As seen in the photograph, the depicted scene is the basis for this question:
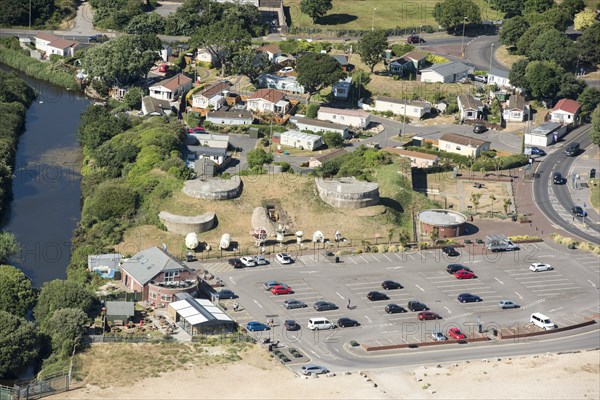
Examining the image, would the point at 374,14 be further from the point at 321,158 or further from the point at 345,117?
the point at 321,158

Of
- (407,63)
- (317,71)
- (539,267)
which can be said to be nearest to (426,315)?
(539,267)

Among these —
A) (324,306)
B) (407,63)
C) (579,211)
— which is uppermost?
(407,63)

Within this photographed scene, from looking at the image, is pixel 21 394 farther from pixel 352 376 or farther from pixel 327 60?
pixel 327 60

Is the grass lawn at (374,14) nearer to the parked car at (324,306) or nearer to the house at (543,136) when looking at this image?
the house at (543,136)

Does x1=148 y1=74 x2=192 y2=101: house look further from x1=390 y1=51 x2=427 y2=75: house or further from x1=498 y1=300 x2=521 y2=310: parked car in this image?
x1=498 y1=300 x2=521 y2=310: parked car

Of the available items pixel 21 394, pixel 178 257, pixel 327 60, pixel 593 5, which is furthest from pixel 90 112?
pixel 593 5

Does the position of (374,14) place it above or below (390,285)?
above
